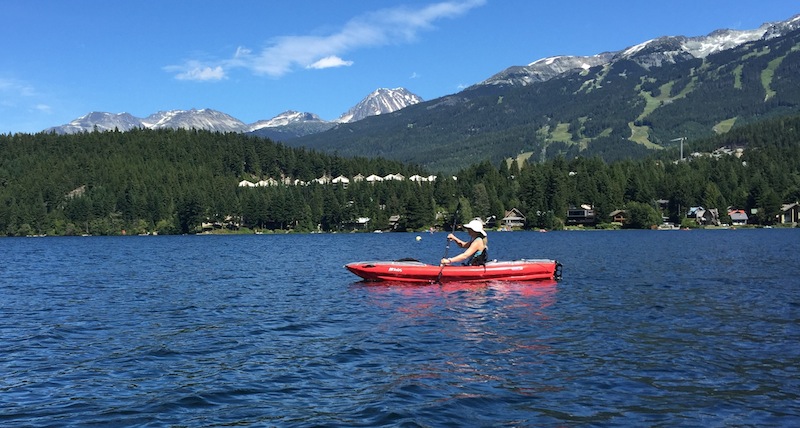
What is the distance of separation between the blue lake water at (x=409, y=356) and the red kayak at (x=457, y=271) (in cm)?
91

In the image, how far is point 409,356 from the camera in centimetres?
2052

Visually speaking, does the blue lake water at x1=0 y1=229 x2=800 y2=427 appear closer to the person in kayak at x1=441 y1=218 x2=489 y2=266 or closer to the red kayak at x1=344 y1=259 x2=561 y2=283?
the red kayak at x1=344 y1=259 x2=561 y2=283

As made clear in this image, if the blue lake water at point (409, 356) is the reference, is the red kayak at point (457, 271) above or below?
above

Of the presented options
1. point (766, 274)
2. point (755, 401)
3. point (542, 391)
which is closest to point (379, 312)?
point (542, 391)

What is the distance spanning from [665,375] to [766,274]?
34760 millimetres

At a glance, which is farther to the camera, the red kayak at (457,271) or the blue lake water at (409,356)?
the red kayak at (457,271)

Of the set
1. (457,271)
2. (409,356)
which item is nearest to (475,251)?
(457,271)

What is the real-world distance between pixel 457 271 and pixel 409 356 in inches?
744

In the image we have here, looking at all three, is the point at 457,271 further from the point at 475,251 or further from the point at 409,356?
the point at 409,356

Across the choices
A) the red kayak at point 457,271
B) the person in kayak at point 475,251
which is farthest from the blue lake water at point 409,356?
the person in kayak at point 475,251

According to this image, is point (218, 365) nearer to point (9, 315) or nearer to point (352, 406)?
point (352, 406)

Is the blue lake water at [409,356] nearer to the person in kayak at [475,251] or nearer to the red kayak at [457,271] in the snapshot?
the red kayak at [457,271]

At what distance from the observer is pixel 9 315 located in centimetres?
3112

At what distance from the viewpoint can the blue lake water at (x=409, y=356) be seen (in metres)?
14.9
